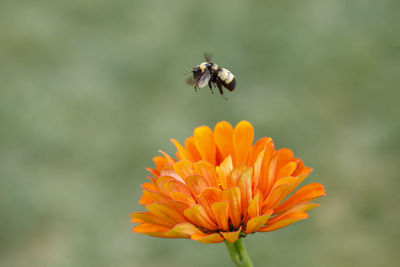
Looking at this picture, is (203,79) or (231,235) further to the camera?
(203,79)

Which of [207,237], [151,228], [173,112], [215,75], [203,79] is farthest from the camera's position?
[173,112]

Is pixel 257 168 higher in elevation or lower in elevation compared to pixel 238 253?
higher

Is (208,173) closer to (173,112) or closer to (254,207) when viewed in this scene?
(254,207)

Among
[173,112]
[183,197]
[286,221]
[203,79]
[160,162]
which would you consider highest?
[173,112]

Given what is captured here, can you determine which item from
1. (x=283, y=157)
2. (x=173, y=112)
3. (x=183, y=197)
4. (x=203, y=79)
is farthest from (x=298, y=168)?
(x=173, y=112)

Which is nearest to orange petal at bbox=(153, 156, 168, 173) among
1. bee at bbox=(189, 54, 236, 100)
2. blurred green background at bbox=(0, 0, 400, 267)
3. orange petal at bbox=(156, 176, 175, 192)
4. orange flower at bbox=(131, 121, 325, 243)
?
orange flower at bbox=(131, 121, 325, 243)

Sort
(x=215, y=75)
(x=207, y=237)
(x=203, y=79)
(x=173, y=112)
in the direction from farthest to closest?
(x=173, y=112), (x=215, y=75), (x=203, y=79), (x=207, y=237)

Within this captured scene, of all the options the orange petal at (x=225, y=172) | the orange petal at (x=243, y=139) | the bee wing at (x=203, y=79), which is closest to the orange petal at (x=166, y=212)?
the orange petal at (x=225, y=172)
